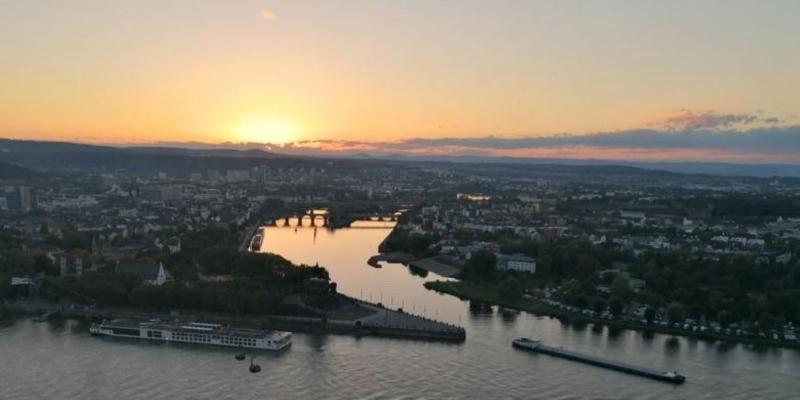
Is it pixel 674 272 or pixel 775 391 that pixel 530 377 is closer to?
pixel 775 391

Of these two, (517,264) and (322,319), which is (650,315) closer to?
(322,319)

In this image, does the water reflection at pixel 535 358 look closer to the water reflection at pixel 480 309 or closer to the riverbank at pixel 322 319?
the water reflection at pixel 480 309

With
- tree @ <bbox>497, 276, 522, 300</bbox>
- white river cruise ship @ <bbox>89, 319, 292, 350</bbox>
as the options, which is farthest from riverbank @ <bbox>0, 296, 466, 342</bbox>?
tree @ <bbox>497, 276, 522, 300</bbox>

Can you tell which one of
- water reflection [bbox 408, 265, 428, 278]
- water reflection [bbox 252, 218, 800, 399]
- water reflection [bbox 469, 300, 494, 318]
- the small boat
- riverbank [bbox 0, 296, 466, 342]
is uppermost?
the small boat

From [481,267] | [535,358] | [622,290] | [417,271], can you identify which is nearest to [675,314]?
[622,290]

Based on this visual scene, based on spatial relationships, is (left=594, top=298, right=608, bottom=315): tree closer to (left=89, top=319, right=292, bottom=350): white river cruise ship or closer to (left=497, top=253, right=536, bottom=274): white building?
(left=497, top=253, right=536, bottom=274): white building

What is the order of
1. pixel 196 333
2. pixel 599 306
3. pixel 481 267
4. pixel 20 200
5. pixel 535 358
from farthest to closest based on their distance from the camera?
pixel 20 200, pixel 481 267, pixel 599 306, pixel 196 333, pixel 535 358
